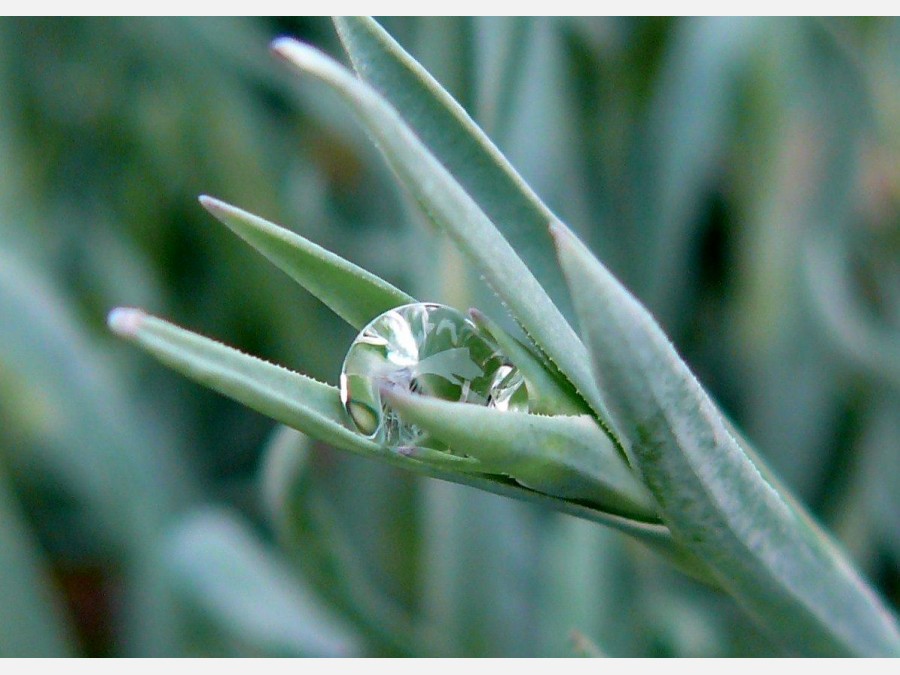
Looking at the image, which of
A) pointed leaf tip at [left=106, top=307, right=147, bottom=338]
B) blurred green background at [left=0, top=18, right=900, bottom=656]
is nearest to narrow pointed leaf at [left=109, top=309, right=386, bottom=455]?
pointed leaf tip at [left=106, top=307, right=147, bottom=338]

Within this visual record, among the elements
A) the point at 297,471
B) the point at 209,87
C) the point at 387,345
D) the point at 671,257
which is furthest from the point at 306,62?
the point at 209,87

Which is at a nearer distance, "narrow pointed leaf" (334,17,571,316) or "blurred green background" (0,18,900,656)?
"narrow pointed leaf" (334,17,571,316)

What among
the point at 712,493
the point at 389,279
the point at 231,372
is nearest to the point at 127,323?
the point at 231,372

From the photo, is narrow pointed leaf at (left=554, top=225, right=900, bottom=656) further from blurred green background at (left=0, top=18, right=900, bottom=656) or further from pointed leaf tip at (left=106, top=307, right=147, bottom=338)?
blurred green background at (left=0, top=18, right=900, bottom=656)

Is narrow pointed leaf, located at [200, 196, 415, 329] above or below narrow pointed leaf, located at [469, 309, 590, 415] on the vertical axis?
above

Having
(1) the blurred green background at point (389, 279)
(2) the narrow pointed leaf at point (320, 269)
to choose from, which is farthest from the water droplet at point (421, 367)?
(1) the blurred green background at point (389, 279)

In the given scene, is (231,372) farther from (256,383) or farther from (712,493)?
(712,493)

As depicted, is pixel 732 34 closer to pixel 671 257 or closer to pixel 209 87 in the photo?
pixel 671 257
